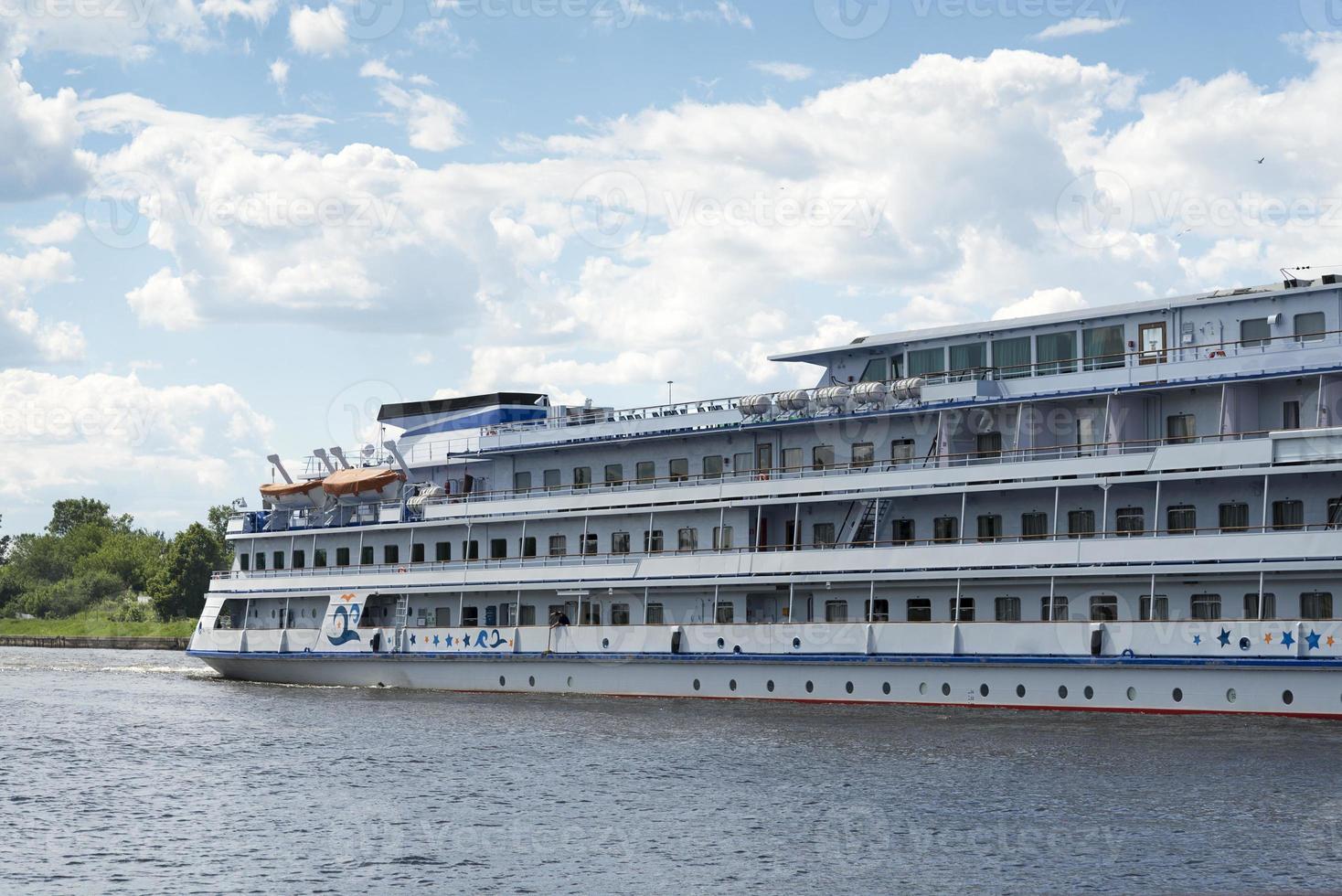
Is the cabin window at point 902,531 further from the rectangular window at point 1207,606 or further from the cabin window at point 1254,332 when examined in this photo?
the cabin window at point 1254,332

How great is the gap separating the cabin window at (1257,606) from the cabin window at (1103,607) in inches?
121

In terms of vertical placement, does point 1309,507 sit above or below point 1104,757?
above

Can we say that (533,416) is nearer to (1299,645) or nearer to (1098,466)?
(1098,466)

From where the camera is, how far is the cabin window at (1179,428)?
37.3 m

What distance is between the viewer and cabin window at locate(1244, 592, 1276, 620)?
3497 cm

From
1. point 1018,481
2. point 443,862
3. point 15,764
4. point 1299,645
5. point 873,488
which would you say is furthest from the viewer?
point 873,488

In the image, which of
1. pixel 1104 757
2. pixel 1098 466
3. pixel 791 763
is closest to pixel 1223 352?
pixel 1098 466

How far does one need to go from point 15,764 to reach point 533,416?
73.5 ft

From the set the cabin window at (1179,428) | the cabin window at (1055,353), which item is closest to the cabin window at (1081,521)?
the cabin window at (1179,428)

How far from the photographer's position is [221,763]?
34688 mm

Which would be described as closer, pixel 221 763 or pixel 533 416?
pixel 221 763

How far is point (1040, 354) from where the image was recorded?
1613 inches

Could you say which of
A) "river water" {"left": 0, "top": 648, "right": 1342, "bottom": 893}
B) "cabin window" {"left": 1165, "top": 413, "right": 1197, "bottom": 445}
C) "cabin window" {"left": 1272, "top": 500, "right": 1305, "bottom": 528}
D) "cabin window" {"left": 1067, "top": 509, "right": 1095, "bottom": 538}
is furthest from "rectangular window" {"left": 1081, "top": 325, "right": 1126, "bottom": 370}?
"river water" {"left": 0, "top": 648, "right": 1342, "bottom": 893}

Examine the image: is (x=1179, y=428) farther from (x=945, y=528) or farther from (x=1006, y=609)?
(x=945, y=528)
